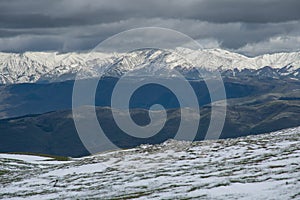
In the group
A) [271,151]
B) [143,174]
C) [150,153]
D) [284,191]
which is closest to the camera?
[284,191]

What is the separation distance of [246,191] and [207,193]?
3.99m

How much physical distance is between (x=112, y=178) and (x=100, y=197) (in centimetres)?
1453

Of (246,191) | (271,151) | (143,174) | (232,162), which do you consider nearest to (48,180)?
(143,174)

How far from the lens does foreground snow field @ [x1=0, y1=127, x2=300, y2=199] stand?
4845 cm

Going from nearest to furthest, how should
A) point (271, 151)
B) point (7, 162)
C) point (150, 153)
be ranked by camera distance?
point (271, 151), point (150, 153), point (7, 162)

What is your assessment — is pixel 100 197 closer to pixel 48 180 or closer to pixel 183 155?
pixel 48 180

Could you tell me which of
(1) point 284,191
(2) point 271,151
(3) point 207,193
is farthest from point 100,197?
(2) point 271,151

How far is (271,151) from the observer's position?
2933 inches

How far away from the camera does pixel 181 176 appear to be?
6312 cm

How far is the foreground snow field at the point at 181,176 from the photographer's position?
48.5 metres

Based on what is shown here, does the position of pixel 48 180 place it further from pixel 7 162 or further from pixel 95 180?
pixel 7 162

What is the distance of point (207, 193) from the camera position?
1891 inches

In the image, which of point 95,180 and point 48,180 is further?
point 48,180

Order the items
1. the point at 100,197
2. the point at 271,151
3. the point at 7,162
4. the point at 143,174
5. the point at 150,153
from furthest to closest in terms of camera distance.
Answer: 1. the point at 7,162
2. the point at 150,153
3. the point at 271,151
4. the point at 143,174
5. the point at 100,197
